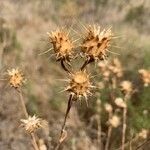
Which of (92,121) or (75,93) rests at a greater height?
(92,121)

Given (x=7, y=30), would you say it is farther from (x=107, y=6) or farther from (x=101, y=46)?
(x=101, y=46)

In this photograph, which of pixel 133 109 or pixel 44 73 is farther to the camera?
pixel 44 73

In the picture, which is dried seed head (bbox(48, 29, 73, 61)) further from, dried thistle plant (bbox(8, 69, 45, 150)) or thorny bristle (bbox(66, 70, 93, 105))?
dried thistle plant (bbox(8, 69, 45, 150))

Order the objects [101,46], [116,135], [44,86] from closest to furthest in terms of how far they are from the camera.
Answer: [101,46] < [116,135] < [44,86]

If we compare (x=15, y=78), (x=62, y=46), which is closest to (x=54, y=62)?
(x=15, y=78)

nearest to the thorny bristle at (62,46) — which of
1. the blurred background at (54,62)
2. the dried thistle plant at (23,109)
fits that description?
the dried thistle plant at (23,109)

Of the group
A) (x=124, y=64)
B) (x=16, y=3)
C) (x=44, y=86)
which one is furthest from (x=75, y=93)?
(x=16, y=3)

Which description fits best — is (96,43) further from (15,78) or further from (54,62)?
(54,62)
